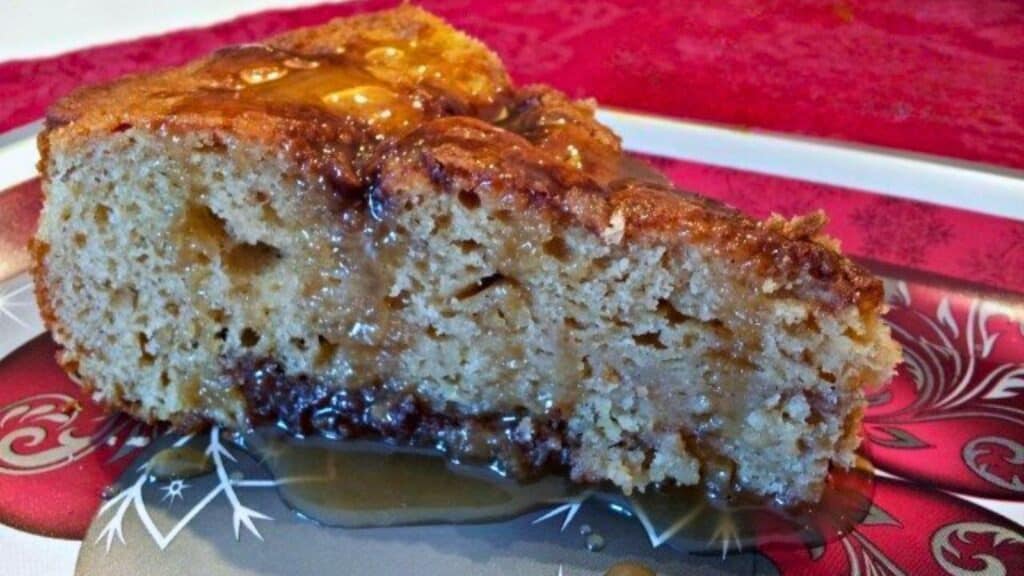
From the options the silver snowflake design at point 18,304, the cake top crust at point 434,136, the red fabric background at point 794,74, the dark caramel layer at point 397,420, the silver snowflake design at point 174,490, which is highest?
the cake top crust at point 434,136

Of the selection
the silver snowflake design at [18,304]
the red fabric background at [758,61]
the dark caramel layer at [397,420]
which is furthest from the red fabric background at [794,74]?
the dark caramel layer at [397,420]

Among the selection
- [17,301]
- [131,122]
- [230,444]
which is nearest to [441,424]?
[230,444]

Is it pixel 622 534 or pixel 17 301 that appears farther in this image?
pixel 17 301

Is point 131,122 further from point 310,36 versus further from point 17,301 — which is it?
point 17,301

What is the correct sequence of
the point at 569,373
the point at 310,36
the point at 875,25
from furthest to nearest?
the point at 875,25 < the point at 310,36 < the point at 569,373

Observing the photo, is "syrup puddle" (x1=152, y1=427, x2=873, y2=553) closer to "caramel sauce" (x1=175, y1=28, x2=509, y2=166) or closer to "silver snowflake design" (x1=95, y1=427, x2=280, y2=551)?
"silver snowflake design" (x1=95, y1=427, x2=280, y2=551)

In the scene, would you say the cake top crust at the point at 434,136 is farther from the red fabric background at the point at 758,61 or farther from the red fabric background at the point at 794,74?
the red fabric background at the point at 758,61

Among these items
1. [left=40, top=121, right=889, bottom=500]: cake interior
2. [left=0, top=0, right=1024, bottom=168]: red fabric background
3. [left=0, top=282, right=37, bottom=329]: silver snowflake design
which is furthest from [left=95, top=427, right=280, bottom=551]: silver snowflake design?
[left=0, top=0, right=1024, bottom=168]: red fabric background
